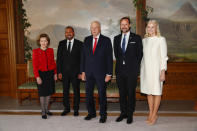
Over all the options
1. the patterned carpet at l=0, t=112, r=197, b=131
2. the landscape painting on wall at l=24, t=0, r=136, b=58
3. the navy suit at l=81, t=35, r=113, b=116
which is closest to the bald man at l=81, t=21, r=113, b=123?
the navy suit at l=81, t=35, r=113, b=116

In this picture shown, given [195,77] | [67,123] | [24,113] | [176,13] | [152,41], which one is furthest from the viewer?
[176,13]

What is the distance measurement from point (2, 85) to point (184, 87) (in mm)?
4636

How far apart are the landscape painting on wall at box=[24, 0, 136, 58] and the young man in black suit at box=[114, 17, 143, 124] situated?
197 centimetres

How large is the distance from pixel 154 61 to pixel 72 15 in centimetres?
293

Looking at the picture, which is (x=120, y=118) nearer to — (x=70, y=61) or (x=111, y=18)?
(x=70, y=61)

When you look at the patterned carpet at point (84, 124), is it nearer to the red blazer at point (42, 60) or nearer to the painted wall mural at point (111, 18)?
the red blazer at point (42, 60)

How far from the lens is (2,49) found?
5.34m

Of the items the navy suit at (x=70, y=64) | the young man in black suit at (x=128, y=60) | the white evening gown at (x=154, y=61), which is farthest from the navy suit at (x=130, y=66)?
the navy suit at (x=70, y=64)

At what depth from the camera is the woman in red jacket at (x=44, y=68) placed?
3533 millimetres

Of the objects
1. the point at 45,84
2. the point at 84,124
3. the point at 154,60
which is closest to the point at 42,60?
the point at 45,84

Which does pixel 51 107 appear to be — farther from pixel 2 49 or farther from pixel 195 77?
pixel 195 77

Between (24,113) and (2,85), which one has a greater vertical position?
(2,85)

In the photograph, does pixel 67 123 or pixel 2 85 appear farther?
pixel 2 85

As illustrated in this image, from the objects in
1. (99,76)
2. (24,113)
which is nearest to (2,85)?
(24,113)
